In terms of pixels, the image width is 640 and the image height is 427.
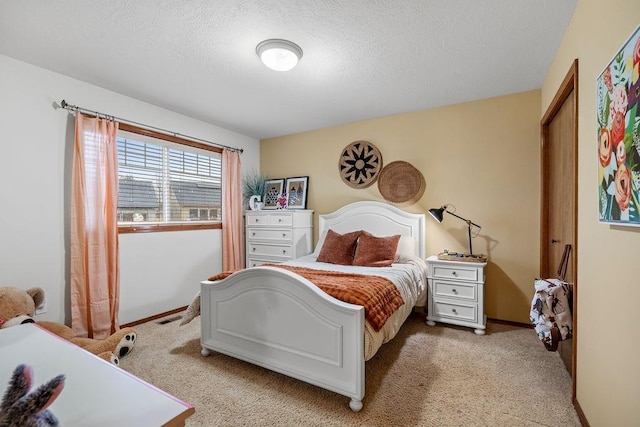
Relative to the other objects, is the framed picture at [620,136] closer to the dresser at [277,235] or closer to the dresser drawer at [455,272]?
the dresser drawer at [455,272]

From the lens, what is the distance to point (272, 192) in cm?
461

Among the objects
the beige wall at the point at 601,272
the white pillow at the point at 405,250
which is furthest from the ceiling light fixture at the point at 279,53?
the white pillow at the point at 405,250

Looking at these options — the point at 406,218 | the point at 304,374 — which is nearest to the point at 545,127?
the point at 406,218

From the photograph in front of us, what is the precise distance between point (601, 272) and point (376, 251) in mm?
1834

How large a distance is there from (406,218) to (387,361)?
169 cm

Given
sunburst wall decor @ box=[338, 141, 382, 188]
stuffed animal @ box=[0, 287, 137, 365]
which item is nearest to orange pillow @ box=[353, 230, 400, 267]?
sunburst wall decor @ box=[338, 141, 382, 188]

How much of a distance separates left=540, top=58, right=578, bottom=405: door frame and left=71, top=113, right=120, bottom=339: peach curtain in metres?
3.63

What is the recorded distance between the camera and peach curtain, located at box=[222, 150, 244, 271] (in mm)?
4059

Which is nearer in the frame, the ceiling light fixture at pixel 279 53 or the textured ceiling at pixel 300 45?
the textured ceiling at pixel 300 45

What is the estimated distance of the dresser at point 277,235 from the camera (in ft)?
12.8

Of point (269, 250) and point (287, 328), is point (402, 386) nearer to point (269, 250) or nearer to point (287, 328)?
point (287, 328)

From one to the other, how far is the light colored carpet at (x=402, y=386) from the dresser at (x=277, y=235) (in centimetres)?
152

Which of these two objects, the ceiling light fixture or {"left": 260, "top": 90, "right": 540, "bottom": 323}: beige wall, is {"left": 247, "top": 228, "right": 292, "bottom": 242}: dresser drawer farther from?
the ceiling light fixture

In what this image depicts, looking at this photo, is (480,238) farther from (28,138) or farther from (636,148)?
(28,138)
